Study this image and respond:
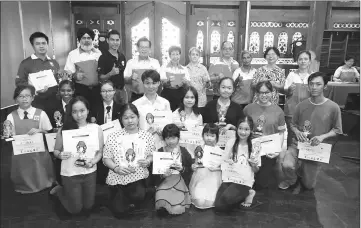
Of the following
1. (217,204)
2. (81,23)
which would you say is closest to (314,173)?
(217,204)

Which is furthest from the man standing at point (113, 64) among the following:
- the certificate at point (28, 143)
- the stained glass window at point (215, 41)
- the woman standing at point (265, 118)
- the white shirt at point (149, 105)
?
the stained glass window at point (215, 41)

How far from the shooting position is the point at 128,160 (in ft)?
9.19

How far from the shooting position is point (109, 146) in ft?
9.33

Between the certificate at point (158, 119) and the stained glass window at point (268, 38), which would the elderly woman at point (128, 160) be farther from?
the stained glass window at point (268, 38)

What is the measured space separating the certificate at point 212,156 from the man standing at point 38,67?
6.95ft

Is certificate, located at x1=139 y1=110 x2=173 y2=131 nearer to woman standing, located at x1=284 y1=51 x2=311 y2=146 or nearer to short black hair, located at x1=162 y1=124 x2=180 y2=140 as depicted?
short black hair, located at x1=162 y1=124 x2=180 y2=140

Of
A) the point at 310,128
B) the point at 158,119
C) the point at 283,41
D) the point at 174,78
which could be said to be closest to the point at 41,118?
the point at 158,119

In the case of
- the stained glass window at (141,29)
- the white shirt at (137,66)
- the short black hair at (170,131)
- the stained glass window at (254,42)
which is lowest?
the short black hair at (170,131)

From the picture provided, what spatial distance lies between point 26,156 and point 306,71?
12.0 ft

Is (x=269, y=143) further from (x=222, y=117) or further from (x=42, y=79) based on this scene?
(x=42, y=79)

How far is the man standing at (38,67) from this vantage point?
3.59 meters

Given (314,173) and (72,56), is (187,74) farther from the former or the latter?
(314,173)

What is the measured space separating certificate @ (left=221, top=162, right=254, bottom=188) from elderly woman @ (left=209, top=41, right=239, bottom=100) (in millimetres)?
1623

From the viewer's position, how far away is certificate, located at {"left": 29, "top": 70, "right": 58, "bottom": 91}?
11.4 feet
